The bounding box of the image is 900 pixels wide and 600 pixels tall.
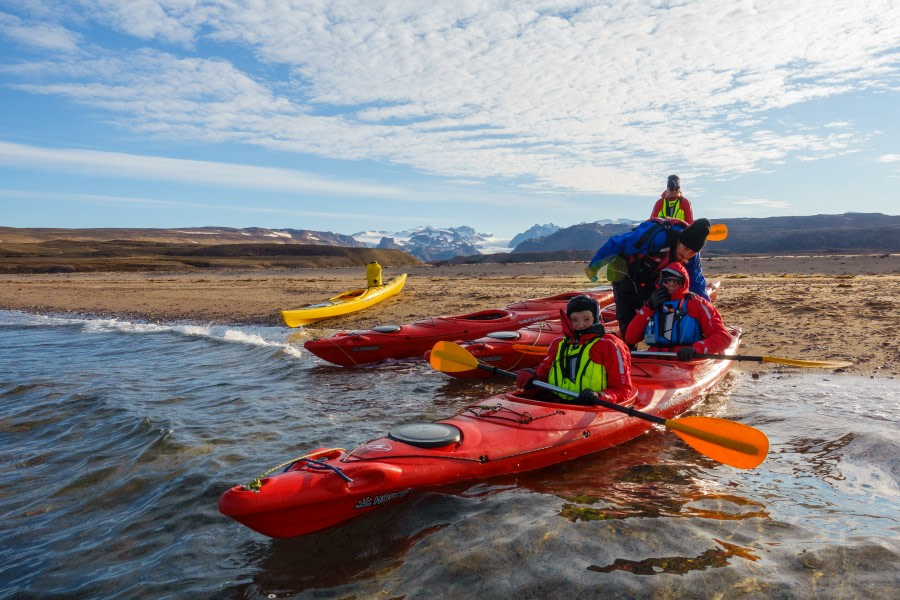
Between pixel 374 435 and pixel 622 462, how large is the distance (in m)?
2.53

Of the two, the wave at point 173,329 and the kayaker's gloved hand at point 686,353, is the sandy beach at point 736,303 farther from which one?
the kayaker's gloved hand at point 686,353

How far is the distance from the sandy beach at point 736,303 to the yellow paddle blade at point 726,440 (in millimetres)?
4080

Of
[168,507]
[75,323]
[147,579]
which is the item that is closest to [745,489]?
[147,579]

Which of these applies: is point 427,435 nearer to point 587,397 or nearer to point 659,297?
point 587,397

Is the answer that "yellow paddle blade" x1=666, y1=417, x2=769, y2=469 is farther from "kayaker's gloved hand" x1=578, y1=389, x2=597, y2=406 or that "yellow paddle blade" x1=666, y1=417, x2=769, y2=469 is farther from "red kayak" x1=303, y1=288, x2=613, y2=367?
"red kayak" x1=303, y1=288, x2=613, y2=367

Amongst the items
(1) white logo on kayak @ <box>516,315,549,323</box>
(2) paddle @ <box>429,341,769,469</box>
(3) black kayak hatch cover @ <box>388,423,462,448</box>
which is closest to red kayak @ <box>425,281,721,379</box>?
(1) white logo on kayak @ <box>516,315,549,323</box>

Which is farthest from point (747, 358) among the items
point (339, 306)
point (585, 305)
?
point (339, 306)

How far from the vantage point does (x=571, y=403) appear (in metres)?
5.31

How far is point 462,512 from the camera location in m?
4.09

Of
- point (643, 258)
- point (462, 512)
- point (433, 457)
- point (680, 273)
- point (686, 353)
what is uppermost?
point (643, 258)

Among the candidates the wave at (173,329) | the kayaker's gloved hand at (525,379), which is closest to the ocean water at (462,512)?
the kayaker's gloved hand at (525,379)

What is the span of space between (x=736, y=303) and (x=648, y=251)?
21.5 ft

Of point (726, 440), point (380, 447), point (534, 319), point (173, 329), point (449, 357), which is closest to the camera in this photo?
point (380, 447)

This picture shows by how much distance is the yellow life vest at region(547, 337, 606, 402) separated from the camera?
529 cm
